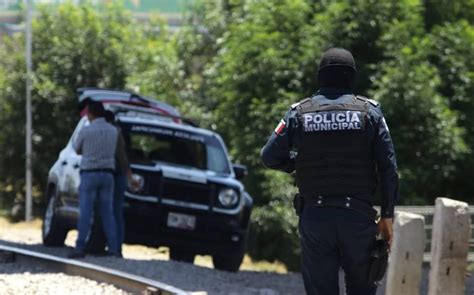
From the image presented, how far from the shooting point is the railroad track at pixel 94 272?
1005 cm

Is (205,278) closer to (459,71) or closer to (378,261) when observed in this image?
(378,261)

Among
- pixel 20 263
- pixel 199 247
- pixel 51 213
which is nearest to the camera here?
pixel 20 263

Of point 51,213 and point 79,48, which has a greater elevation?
point 79,48

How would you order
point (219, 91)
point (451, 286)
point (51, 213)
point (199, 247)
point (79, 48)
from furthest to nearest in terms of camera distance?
point (79, 48), point (219, 91), point (51, 213), point (199, 247), point (451, 286)

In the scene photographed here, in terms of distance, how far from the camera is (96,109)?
13.2 m

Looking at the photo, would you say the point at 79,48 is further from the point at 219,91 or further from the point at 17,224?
the point at 219,91

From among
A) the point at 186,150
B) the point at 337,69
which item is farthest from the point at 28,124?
the point at 337,69

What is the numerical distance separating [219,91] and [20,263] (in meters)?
12.6

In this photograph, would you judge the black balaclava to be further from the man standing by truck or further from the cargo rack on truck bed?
the cargo rack on truck bed

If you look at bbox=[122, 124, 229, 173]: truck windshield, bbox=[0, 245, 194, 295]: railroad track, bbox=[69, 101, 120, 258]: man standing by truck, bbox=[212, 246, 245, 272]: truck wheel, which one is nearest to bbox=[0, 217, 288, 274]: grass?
bbox=[122, 124, 229, 173]: truck windshield

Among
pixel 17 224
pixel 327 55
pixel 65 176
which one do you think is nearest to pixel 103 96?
pixel 65 176

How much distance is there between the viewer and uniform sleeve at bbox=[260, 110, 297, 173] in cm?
625

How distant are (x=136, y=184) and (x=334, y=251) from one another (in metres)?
8.26

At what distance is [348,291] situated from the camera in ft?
20.5
